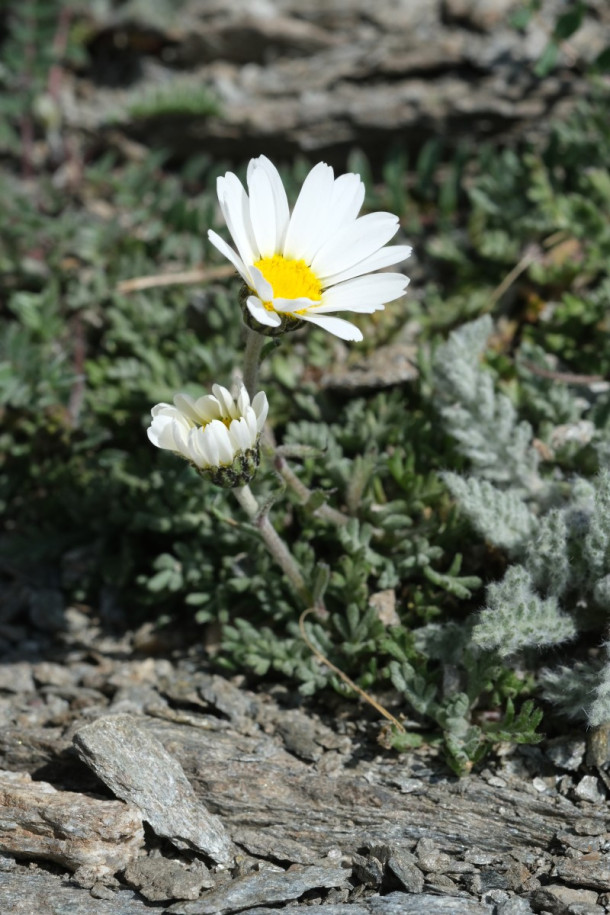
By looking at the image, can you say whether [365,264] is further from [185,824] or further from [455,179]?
[455,179]

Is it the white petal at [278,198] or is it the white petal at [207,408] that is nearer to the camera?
the white petal at [207,408]

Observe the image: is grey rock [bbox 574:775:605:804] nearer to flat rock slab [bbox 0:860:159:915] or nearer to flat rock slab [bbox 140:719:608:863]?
flat rock slab [bbox 140:719:608:863]

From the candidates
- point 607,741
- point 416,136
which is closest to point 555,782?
point 607,741

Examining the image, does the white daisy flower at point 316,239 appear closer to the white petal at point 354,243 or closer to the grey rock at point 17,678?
the white petal at point 354,243

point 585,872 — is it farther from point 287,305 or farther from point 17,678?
point 17,678

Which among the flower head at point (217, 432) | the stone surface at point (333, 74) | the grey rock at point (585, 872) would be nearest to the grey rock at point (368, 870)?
the grey rock at point (585, 872)

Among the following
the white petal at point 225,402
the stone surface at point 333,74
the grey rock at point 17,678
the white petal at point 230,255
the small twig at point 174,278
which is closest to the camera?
the white petal at point 230,255
